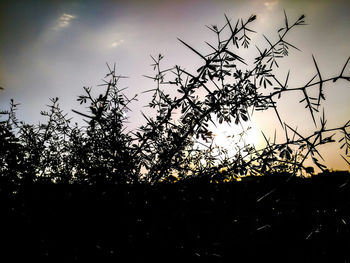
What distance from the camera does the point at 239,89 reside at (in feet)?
8.29

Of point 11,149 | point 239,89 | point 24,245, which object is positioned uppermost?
point 239,89

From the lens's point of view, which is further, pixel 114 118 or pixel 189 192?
pixel 114 118

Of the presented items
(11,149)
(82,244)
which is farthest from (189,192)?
(11,149)

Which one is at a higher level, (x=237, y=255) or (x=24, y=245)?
(x=24, y=245)

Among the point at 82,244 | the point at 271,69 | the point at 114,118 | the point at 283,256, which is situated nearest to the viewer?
the point at 82,244

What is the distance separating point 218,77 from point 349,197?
5.86ft

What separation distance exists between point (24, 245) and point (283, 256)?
163 inches

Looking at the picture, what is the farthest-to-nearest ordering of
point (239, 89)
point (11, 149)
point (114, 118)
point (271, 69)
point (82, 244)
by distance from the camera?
point (114, 118)
point (239, 89)
point (271, 69)
point (82, 244)
point (11, 149)

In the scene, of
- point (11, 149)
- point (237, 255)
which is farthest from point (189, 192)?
point (11, 149)

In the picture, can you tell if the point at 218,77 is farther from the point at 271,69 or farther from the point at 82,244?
the point at 82,244

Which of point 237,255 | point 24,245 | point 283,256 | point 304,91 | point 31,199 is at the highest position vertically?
point 304,91

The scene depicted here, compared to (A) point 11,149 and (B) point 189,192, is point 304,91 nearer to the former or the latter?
(B) point 189,192

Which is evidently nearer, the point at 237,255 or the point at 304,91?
the point at 304,91

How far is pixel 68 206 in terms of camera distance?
1368mm
